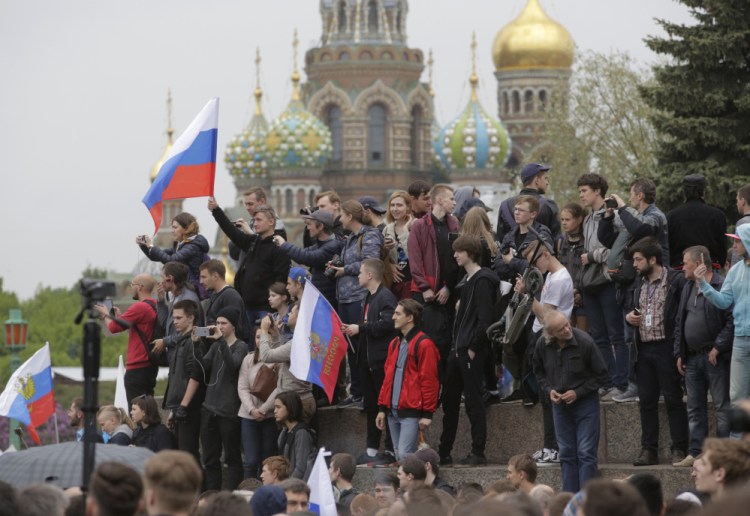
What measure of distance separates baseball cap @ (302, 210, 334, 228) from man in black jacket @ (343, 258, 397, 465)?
2.58ft

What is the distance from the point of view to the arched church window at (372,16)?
403 ft

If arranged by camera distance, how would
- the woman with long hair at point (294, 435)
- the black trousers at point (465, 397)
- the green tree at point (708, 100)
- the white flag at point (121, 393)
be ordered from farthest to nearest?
the green tree at point (708, 100), the white flag at point (121, 393), the woman with long hair at point (294, 435), the black trousers at point (465, 397)

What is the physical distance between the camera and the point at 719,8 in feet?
75.6

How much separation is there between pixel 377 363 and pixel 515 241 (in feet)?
4.67

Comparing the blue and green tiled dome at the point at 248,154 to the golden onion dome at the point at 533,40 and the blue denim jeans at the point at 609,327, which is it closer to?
the golden onion dome at the point at 533,40

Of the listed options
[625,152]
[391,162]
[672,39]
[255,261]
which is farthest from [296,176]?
[255,261]

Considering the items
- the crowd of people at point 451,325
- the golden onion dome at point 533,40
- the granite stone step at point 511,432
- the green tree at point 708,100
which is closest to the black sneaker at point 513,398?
the crowd of people at point 451,325

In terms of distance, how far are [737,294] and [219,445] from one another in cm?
444

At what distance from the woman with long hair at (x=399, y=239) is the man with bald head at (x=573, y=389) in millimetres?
2044

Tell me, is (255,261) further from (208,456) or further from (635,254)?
(635,254)

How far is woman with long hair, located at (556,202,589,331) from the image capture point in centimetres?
1491

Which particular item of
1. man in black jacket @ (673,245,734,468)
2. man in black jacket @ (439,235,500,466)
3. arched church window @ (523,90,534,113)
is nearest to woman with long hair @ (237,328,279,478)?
man in black jacket @ (439,235,500,466)

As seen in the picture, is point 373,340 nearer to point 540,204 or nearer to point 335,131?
point 540,204

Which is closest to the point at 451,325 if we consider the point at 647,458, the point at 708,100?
the point at 647,458
